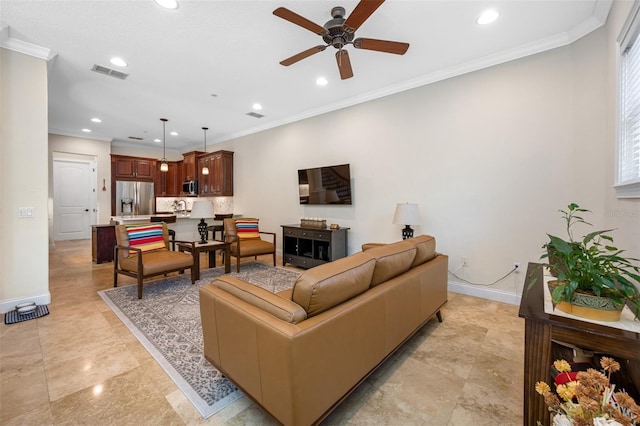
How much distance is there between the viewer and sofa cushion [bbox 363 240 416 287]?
181 cm

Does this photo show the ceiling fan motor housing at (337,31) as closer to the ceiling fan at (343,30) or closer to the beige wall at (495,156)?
the ceiling fan at (343,30)

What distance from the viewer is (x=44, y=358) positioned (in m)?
2.13

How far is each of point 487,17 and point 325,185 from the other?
10.2ft

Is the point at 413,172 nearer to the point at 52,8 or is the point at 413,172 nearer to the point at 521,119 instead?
the point at 521,119

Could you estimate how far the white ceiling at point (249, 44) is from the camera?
8.11ft

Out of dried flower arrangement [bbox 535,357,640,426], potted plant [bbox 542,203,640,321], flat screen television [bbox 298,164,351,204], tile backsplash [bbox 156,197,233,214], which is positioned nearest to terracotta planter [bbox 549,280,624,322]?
potted plant [bbox 542,203,640,321]

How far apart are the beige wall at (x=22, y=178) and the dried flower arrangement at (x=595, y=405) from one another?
4.54 meters

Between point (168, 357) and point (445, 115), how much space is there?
4048mm

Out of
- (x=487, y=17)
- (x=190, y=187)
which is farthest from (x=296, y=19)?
(x=190, y=187)

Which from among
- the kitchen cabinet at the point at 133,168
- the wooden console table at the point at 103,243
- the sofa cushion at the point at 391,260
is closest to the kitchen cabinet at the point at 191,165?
the kitchen cabinet at the point at 133,168

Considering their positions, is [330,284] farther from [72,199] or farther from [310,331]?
[72,199]

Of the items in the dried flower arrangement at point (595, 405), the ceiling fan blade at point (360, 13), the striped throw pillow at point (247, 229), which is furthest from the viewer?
the striped throw pillow at point (247, 229)

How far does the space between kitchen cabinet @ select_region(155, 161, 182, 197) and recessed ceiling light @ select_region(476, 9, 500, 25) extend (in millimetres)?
8143

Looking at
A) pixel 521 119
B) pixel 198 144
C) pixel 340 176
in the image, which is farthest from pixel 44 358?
pixel 198 144
